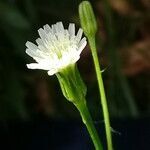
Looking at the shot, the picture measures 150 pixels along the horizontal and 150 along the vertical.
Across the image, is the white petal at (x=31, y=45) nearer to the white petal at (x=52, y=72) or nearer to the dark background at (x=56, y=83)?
the white petal at (x=52, y=72)

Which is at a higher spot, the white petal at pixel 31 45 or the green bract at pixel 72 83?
the white petal at pixel 31 45

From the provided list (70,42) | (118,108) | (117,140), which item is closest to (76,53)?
(70,42)

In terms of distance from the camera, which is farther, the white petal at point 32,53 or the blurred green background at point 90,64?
the blurred green background at point 90,64

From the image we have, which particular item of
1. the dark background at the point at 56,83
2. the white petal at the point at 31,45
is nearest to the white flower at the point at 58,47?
the white petal at the point at 31,45

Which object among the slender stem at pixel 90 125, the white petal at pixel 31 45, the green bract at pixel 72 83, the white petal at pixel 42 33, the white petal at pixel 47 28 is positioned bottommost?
the slender stem at pixel 90 125

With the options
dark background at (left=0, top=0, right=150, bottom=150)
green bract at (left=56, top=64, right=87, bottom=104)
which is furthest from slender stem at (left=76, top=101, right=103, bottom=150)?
dark background at (left=0, top=0, right=150, bottom=150)

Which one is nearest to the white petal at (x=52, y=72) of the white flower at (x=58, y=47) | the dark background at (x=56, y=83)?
the white flower at (x=58, y=47)

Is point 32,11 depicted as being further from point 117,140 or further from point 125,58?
point 117,140
